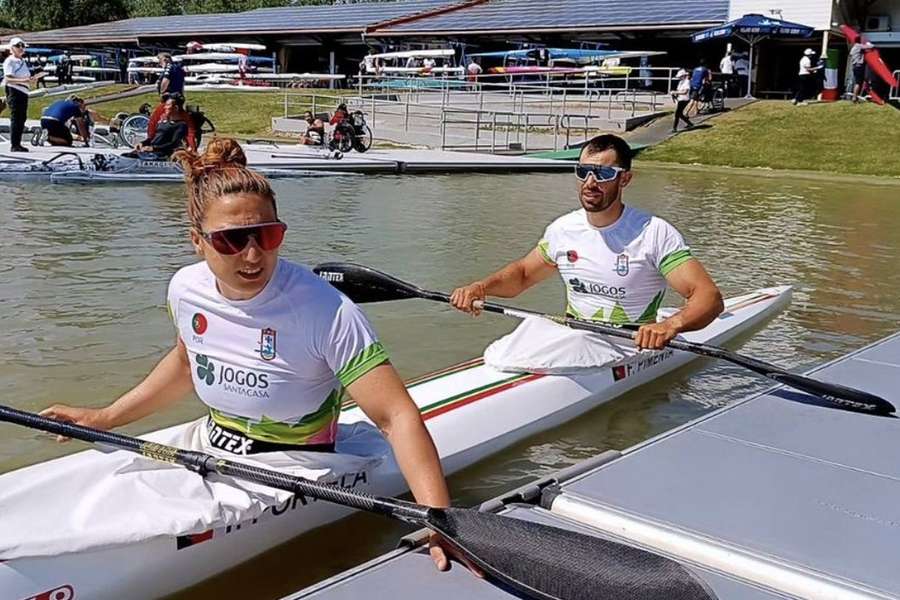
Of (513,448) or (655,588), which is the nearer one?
(655,588)

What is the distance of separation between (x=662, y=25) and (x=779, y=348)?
1097 inches

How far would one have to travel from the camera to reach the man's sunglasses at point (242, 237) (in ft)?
9.43

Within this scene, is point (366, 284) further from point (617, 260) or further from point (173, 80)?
point (173, 80)

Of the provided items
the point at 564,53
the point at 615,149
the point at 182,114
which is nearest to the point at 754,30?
the point at 564,53

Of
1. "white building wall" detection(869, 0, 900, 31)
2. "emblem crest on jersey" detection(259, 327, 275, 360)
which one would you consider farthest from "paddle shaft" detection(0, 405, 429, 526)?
"white building wall" detection(869, 0, 900, 31)

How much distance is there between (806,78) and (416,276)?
21838mm

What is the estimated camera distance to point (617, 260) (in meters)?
5.40

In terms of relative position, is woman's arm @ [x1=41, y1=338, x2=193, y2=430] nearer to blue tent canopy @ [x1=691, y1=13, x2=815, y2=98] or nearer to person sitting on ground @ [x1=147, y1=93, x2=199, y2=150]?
person sitting on ground @ [x1=147, y1=93, x2=199, y2=150]

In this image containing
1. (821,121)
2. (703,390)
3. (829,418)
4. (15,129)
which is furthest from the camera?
(821,121)

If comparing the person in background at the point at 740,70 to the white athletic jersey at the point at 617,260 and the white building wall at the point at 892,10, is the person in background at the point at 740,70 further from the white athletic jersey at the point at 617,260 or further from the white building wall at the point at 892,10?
the white athletic jersey at the point at 617,260

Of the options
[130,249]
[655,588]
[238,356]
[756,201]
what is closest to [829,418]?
[655,588]

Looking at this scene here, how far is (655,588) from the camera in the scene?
2670mm

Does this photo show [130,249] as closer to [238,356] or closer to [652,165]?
[238,356]

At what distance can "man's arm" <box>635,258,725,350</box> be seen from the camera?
4965 millimetres
